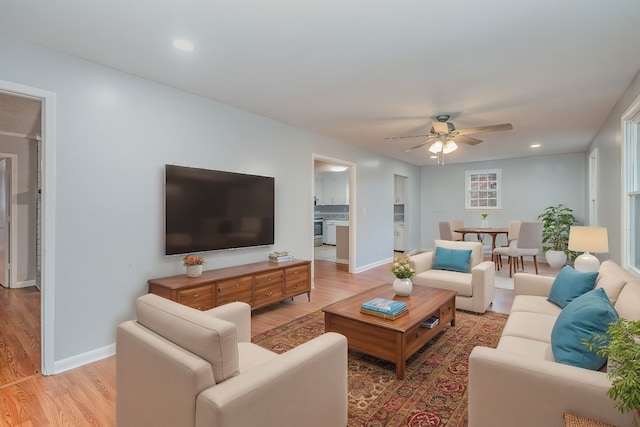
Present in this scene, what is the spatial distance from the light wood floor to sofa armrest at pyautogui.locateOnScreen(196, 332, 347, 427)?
1274 millimetres

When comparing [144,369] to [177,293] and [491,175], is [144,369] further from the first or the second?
[491,175]

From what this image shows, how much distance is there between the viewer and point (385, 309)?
2.54 metres

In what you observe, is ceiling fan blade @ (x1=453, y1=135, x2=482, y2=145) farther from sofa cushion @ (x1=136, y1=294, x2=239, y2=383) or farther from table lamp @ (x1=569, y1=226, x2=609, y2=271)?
sofa cushion @ (x1=136, y1=294, x2=239, y2=383)

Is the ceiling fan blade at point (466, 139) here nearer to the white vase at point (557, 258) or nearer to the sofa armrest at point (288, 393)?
the sofa armrest at point (288, 393)

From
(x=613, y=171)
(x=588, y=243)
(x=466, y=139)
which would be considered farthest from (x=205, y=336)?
(x=613, y=171)

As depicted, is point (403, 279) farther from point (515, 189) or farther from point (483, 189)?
point (483, 189)

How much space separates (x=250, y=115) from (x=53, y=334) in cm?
294

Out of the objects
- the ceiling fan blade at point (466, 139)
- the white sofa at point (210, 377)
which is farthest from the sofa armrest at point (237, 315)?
the ceiling fan blade at point (466, 139)

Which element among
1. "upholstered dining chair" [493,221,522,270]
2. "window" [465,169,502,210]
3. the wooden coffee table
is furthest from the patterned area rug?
"window" [465,169,502,210]

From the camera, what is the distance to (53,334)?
2.52 meters

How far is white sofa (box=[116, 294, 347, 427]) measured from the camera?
3.97ft

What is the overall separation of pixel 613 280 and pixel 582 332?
1.00 meters

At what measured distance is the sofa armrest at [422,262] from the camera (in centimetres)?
409

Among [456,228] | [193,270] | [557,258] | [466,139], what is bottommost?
[557,258]
